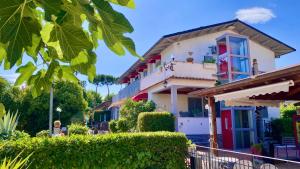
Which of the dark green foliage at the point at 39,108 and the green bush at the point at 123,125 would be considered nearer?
the green bush at the point at 123,125

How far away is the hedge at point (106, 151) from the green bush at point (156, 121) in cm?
1032

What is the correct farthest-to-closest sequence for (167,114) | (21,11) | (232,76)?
(167,114)
(232,76)
(21,11)

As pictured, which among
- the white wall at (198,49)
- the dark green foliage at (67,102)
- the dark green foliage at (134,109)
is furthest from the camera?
the dark green foliage at (67,102)

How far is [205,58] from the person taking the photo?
2545 centimetres

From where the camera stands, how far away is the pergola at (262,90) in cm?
873

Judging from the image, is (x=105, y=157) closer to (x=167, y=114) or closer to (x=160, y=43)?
(x=167, y=114)

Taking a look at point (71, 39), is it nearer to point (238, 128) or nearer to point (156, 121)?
point (156, 121)

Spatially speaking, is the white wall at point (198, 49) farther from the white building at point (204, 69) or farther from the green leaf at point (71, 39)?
the green leaf at point (71, 39)

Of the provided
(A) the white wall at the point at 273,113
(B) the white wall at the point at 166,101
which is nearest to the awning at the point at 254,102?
(B) the white wall at the point at 166,101

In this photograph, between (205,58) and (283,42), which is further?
(283,42)

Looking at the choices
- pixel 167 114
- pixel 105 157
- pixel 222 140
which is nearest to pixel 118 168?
pixel 105 157

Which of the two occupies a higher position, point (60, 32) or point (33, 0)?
point (33, 0)

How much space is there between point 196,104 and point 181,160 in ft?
53.3

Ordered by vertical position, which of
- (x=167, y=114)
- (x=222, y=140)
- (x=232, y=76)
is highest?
(x=232, y=76)
